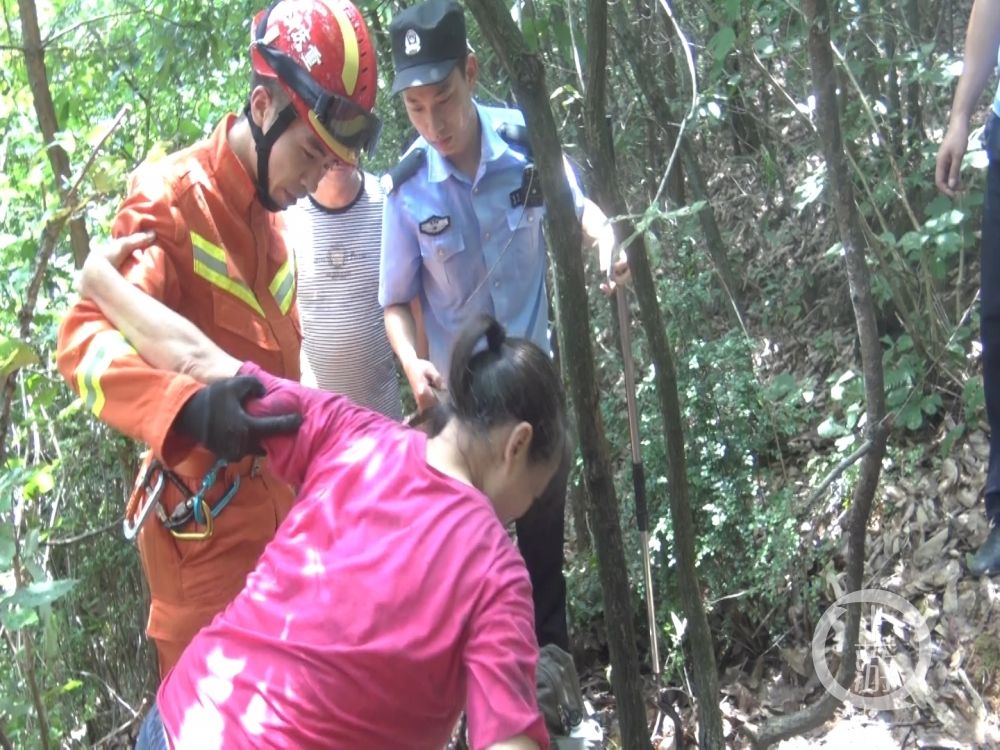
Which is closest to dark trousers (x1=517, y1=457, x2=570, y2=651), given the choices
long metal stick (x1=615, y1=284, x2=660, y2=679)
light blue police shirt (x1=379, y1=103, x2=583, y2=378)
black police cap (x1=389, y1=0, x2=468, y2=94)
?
long metal stick (x1=615, y1=284, x2=660, y2=679)

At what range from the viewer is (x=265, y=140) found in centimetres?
219

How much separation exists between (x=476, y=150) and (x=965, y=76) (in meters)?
1.35

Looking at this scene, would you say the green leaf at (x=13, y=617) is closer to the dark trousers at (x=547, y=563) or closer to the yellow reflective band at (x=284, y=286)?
the yellow reflective band at (x=284, y=286)

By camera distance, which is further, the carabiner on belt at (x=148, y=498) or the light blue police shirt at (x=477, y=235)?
the light blue police shirt at (x=477, y=235)

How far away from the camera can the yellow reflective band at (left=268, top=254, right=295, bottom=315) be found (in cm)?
238

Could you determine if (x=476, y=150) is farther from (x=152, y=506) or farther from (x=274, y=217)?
(x=152, y=506)

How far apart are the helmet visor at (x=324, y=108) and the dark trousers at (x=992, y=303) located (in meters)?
1.74

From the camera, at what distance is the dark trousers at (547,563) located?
310 cm

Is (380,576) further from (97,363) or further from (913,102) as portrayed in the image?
(913,102)

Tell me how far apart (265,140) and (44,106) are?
1.81m

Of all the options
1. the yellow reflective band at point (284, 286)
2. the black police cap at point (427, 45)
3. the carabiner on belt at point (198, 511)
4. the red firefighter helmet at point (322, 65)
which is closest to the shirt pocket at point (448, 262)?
the black police cap at point (427, 45)

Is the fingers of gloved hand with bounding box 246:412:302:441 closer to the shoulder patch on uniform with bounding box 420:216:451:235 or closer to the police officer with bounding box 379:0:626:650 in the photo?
the police officer with bounding box 379:0:626:650

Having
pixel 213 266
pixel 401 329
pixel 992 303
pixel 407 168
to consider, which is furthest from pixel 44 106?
pixel 992 303

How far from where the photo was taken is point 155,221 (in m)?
2.09
